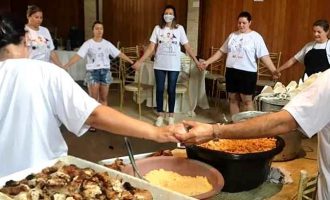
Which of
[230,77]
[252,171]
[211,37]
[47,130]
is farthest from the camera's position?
[211,37]

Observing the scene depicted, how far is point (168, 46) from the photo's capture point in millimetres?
5074

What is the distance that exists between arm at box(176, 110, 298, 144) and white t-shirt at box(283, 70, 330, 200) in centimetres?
4

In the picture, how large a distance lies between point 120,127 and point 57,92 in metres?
0.26

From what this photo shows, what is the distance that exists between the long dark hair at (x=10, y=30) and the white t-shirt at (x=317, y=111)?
100cm

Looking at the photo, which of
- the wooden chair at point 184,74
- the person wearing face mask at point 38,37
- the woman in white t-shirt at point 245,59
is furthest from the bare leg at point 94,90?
the woman in white t-shirt at point 245,59

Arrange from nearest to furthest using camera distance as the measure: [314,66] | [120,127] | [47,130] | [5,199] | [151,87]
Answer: [5,199], [120,127], [47,130], [314,66], [151,87]

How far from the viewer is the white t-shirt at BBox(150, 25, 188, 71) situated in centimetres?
508

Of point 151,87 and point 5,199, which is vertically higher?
point 5,199

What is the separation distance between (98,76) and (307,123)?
12.8 ft

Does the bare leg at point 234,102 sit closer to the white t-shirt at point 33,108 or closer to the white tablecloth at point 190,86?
the white tablecloth at point 190,86

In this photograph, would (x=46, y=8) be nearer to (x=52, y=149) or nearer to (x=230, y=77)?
(x=230, y=77)

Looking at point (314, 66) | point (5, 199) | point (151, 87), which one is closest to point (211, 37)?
point (151, 87)

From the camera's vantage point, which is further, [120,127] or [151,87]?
[151,87]

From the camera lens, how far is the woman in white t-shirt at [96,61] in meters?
4.98
